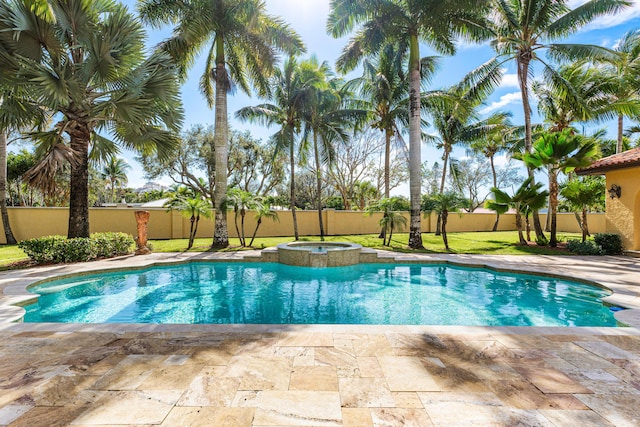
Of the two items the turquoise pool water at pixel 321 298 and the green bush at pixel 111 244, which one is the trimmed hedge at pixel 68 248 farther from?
the turquoise pool water at pixel 321 298

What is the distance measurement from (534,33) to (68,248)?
19.7 m

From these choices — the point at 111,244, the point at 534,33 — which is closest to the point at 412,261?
the point at 111,244

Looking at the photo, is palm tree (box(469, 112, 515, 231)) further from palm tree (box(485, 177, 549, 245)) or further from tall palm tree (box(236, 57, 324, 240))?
tall palm tree (box(236, 57, 324, 240))

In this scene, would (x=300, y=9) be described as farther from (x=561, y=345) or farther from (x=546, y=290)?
(x=561, y=345)

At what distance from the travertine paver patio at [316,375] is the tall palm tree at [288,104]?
12898mm

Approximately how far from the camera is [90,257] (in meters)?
9.20

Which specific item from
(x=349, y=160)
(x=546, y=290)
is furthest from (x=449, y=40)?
(x=349, y=160)

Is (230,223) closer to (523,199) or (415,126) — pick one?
(415,126)

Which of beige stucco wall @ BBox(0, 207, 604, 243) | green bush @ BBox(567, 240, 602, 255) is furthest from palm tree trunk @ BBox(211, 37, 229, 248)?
green bush @ BBox(567, 240, 602, 255)

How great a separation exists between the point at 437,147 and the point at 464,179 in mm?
18531

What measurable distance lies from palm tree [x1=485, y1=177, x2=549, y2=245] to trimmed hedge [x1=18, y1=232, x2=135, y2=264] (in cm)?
1493

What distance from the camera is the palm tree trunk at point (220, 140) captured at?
1223 centimetres

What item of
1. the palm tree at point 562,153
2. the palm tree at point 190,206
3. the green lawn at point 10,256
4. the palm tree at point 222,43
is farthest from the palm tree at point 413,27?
the green lawn at point 10,256

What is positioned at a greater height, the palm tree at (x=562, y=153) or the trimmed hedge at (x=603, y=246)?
the palm tree at (x=562, y=153)
